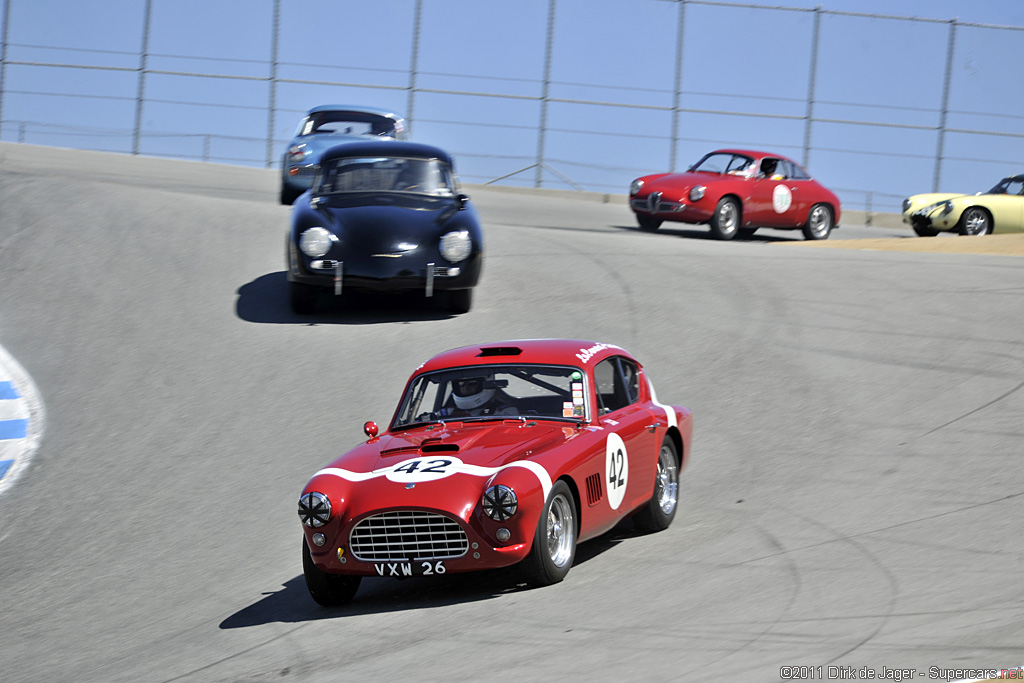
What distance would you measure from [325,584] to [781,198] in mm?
14599

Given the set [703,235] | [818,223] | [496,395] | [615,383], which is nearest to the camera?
[496,395]

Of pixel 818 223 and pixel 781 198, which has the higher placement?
pixel 781 198

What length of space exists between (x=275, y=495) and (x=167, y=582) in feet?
4.47

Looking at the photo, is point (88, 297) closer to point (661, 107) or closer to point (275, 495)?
point (275, 495)

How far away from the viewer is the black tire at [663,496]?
771 centimetres

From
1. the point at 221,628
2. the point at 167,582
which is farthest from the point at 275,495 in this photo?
the point at 221,628

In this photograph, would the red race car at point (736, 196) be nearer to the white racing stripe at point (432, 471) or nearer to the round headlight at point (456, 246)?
the round headlight at point (456, 246)

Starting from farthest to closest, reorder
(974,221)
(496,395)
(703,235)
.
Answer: (974,221) < (703,235) < (496,395)

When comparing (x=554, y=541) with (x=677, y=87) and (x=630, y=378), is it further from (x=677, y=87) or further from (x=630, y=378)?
(x=677, y=87)

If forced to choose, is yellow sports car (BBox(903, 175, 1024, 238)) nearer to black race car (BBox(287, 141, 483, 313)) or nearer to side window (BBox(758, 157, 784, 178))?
side window (BBox(758, 157, 784, 178))

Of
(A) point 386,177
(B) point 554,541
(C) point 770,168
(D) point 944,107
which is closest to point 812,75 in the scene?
(D) point 944,107

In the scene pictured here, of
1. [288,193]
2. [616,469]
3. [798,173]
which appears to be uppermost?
[798,173]

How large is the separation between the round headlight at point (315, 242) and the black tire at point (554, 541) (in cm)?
618

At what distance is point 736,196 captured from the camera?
62.5ft
